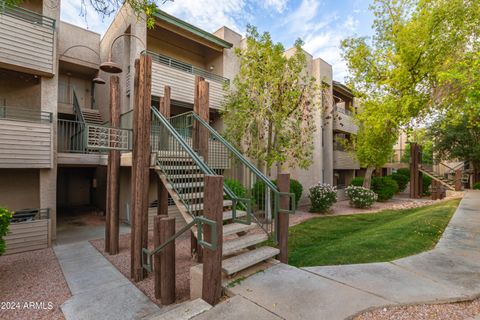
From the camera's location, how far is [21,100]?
27.0 ft

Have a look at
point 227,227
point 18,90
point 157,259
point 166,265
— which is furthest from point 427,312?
point 18,90

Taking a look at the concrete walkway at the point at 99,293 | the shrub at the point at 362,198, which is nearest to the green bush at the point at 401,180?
the shrub at the point at 362,198

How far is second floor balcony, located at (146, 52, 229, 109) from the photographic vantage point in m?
8.91

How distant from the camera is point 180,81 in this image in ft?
31.3

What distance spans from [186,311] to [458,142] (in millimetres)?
21946

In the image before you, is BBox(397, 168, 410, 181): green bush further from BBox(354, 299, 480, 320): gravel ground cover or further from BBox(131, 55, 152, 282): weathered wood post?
BBox(131, 55, 152, 282): weathered wood post

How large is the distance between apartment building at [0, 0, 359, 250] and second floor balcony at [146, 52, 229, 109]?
0.13 feet

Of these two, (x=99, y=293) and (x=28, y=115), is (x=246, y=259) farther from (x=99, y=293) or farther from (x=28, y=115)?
(x=28, y=115)

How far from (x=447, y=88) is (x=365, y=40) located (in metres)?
4.42

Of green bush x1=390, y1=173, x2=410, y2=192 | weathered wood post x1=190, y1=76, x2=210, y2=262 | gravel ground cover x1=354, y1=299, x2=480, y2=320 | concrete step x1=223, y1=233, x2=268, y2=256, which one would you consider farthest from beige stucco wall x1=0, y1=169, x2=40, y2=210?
green bush x1=390, y1=173, x2=410, y2=192

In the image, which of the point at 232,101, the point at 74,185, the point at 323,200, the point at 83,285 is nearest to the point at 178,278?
the point at 83,285

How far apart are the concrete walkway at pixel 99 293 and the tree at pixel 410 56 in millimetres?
11757

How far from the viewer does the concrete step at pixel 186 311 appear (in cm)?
234

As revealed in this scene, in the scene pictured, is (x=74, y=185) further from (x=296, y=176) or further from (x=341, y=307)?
(x=341, y=307)
